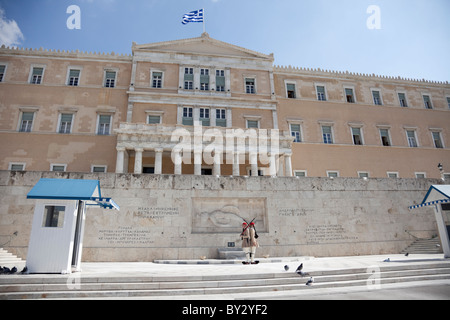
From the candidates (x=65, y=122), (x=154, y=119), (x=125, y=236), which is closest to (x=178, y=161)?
(x=154, y=119)

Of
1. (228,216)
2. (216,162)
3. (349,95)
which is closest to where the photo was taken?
(228,216)

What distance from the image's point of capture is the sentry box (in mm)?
8344

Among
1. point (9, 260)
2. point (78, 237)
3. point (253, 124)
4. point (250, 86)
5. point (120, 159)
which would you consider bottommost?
point (9, 260)

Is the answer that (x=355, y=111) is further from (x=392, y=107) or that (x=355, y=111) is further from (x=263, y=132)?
(x=263, y=132)

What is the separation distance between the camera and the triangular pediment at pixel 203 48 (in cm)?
2931

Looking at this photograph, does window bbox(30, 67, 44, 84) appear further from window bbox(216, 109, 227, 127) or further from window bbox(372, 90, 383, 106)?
window bbox(372, 90, 383, 106)

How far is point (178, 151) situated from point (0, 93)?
61.3 feet

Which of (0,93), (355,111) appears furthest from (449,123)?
(0,93)

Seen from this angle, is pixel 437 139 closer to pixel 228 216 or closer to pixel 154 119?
pixel 228 216

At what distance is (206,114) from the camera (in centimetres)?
2798

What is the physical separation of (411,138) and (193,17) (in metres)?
28.1

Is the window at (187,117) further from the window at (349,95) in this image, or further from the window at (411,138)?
the window at (411,138)

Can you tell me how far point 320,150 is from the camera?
29.1 metres

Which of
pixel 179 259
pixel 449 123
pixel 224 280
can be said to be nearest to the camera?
pixel 224 280
